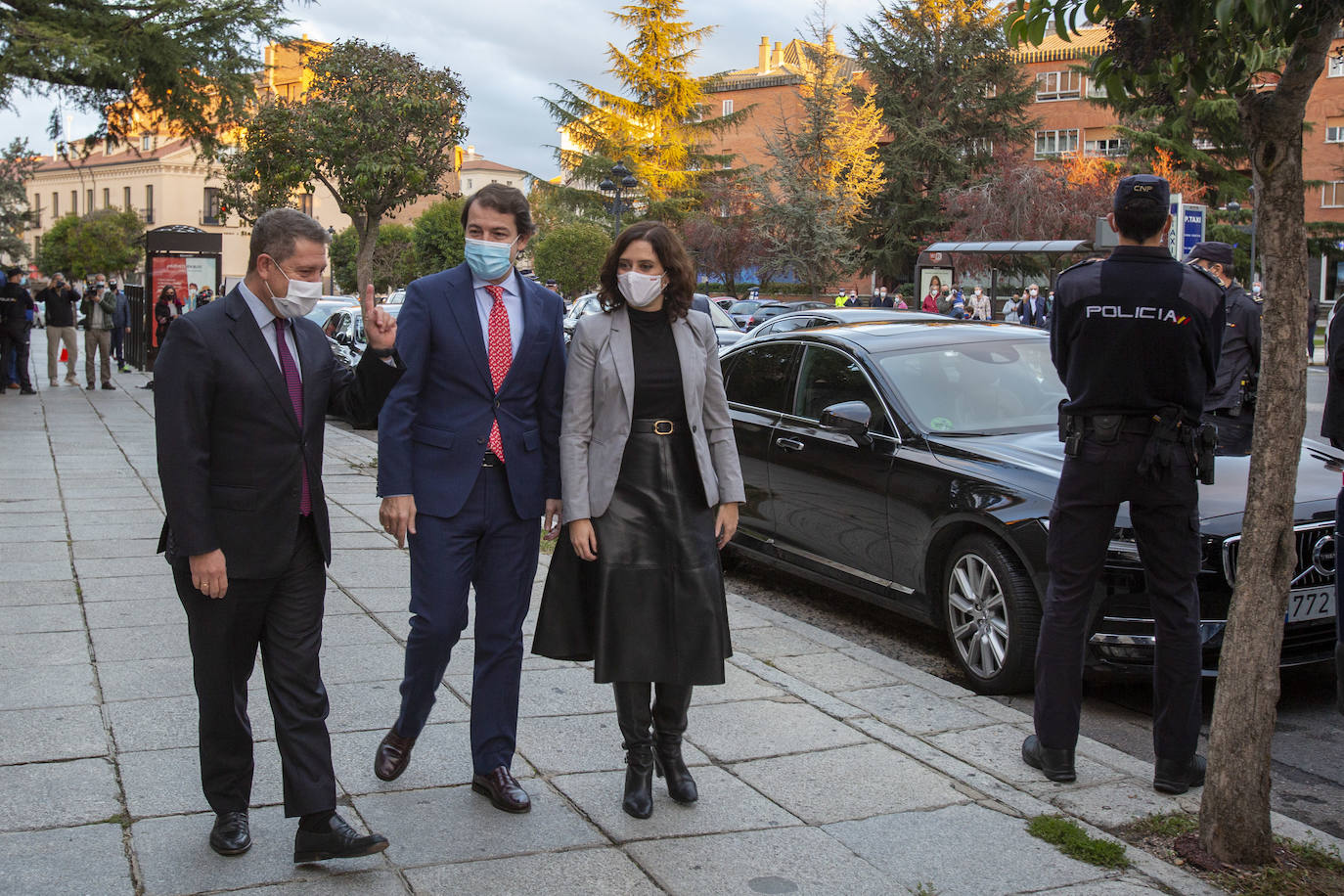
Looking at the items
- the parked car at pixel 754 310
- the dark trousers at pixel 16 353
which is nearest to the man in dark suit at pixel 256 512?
the dark trousers at pixel 16 353

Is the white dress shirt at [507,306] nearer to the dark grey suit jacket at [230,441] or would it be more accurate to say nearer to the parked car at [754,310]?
the dark grey suit jacket at [230,441]

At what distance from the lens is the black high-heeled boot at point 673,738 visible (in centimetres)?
414

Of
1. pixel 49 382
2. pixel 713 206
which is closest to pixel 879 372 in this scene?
pixel 49 382

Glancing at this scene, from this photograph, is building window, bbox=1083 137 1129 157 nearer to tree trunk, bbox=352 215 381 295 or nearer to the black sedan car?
tree trunk, bbox=352 215 381 295

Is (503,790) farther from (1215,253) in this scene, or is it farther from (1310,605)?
(1215,253)

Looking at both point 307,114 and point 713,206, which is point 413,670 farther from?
point 713,206

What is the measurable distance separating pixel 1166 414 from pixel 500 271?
229cm

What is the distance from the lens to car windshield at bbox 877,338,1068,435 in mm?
6555

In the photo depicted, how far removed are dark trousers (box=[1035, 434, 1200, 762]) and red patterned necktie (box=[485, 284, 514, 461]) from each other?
6.58ft

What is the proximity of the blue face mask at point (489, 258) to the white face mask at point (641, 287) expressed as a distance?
1.29ft

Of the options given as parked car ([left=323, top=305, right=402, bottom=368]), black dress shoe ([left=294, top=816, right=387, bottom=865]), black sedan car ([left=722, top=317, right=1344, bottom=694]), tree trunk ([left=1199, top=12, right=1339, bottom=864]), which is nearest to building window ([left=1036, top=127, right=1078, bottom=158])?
parked car ([left=323, top=305, right=402, bottom=368])

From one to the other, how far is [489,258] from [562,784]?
1741mm

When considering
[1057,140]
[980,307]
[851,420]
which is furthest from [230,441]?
[1057,140]

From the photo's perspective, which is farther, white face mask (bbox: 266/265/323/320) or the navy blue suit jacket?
the navy blue suit jacket
